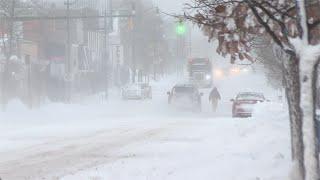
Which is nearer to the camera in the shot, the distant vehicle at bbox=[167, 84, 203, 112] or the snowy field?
the snowy field

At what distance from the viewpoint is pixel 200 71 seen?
2908 inches

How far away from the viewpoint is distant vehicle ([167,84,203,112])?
42.5 metres

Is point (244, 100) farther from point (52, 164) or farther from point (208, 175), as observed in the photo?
point (208, 175)

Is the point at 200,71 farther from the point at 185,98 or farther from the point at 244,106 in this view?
the point at 244,106

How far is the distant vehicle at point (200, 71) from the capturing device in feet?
240

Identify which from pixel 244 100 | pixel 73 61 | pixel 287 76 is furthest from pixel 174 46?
pixel 287 76

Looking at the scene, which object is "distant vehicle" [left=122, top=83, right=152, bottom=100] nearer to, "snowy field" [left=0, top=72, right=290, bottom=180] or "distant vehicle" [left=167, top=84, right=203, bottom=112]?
"distant vehicle" [left=167, top=84, right=203, bottom=112]

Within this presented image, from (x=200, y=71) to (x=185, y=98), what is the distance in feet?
103

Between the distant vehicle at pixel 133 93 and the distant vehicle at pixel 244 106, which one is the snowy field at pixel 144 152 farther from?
the distant vehicle at pixel 133 93

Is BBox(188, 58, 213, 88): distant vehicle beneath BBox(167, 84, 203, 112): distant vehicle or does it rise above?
above

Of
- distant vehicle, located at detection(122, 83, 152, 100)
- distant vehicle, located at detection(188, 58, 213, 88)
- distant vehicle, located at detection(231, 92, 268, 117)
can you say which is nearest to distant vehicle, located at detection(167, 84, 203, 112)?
distant vehicle, located at detection(231, 92, 268, 117)

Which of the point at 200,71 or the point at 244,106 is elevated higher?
the point at 200,71

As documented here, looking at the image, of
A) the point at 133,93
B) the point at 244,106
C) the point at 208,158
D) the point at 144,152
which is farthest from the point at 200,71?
the point at 208,158

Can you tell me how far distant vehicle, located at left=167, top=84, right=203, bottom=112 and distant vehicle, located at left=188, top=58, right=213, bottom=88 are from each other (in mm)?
29420
